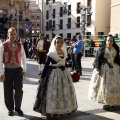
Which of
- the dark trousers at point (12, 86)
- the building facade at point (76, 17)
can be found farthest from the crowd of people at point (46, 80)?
the building facade at point (76, 17)

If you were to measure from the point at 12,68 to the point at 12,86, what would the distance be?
1.20 feet

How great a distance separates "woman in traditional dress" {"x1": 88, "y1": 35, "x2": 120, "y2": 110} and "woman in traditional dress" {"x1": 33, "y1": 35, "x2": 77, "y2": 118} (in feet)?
2.82

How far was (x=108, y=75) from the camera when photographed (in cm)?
541

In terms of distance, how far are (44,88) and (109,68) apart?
149 centimetres

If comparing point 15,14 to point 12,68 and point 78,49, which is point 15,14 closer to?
point 78,49

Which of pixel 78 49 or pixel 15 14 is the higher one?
pixel 15 14

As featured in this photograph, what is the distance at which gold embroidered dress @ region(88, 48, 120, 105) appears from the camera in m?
5.37

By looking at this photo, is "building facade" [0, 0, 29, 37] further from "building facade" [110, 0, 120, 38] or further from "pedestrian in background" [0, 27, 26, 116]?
"pedestrian in background" [0, 27, 26, 116]

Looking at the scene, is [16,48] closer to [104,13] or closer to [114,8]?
[114,8]

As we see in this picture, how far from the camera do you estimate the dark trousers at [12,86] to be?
15.8 ft

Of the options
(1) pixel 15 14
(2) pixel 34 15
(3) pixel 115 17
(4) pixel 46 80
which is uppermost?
(2) pixel 34 15

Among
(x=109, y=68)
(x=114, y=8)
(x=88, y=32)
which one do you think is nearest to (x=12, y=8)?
(x=88, y=32)

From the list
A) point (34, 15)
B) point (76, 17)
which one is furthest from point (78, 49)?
point (34, 15)

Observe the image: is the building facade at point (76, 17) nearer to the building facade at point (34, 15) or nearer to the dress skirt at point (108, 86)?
the building facade at point (34, 15)
